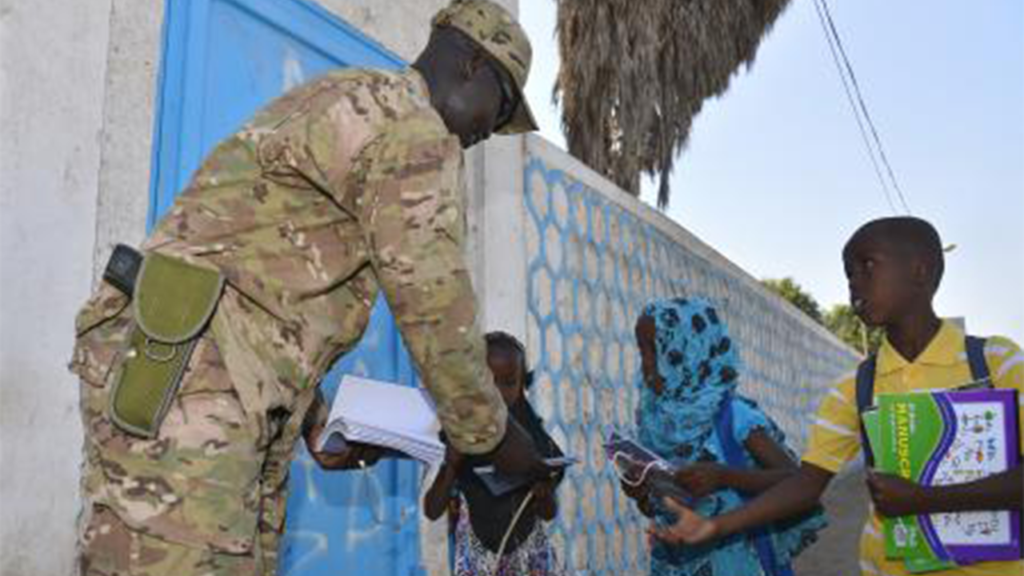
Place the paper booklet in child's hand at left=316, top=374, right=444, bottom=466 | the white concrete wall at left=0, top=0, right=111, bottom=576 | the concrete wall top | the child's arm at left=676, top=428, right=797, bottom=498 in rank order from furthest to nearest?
the concrete wall top < the child's arm at left=676, top=428, right=797, bottom=498 < the white concrete wall at left=0, top=0, right=111, bottom=576 < the paper booklet in child's hand at left=316, top=374, right=444, bottom=466

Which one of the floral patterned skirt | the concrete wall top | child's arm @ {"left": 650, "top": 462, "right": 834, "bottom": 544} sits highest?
the concrete wall top

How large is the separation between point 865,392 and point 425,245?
1235 millimetres

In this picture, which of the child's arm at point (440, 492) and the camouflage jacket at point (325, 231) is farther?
the child's arm at point (440, 492)

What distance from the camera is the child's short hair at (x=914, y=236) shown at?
7.55 feet

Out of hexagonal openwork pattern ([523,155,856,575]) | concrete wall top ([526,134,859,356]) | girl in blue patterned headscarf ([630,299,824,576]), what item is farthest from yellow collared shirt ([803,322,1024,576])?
concrete wall top ([526,134,859,356])

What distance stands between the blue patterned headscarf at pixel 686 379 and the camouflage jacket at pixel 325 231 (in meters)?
1.39

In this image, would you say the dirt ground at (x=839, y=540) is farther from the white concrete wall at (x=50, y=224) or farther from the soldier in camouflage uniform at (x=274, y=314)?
the soldier in camouflage uniform at (x=274, y=314)

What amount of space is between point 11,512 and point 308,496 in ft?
3.79

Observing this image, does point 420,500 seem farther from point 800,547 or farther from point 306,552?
point 800,547

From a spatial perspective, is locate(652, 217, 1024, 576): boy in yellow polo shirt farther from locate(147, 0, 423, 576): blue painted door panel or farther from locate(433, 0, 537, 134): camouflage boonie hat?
locate(147, 0, 423, 576): blue painted door panel

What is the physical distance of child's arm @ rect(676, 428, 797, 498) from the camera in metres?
2.67

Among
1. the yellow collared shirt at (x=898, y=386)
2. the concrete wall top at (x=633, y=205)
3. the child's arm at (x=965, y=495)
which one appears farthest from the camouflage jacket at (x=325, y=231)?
the concrete wall top at (x=633, y=205)

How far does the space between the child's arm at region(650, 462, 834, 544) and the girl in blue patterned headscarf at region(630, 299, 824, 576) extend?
0.20 meters

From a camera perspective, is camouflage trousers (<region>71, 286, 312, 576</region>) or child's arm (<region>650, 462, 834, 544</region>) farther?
child's arm (<region>650, 462, 834, 544</region>)
